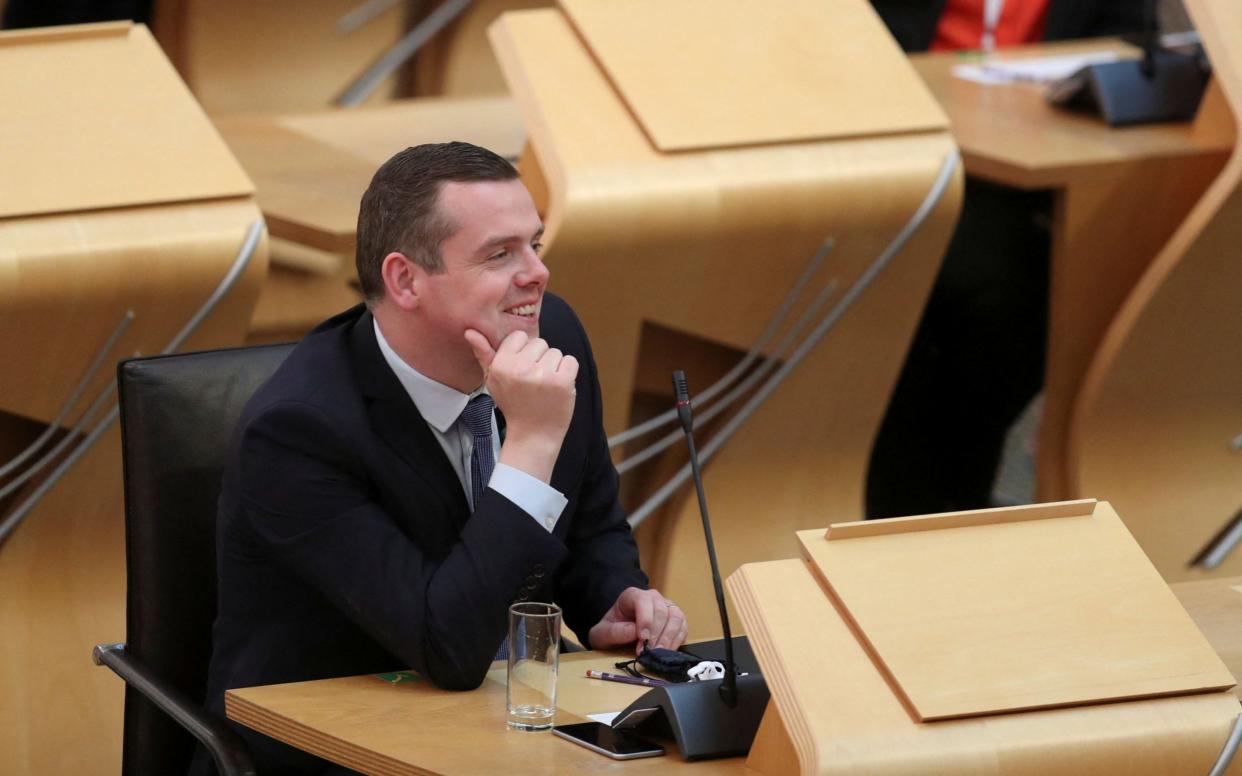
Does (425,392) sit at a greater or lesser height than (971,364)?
greater

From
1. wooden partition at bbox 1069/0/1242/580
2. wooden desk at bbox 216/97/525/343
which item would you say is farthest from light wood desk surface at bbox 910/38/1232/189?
wooden desk at bbox 216/97/525/343

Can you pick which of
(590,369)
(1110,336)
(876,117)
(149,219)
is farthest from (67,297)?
(1110,336)

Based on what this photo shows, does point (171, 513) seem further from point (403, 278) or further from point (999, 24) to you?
point (999, 24)

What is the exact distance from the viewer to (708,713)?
1604 mm

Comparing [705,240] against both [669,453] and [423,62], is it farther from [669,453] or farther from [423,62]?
[423,62]

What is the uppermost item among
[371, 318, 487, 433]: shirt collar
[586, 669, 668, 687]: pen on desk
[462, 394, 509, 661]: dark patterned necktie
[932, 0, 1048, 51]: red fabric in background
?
[371, 318, 487, 433]: shirt collar

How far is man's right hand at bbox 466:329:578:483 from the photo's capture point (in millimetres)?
1822

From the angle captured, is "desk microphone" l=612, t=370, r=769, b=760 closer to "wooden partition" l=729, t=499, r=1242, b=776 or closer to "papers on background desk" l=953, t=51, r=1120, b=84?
"wooden partition" l=729, t=499, r=1242, b=776

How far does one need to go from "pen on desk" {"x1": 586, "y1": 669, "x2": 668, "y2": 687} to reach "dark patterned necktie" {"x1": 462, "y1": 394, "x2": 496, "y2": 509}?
0.73 feet

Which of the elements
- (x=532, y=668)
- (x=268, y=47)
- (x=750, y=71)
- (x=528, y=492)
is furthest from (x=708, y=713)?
(x=268, y=47)

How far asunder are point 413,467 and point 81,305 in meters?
0.83

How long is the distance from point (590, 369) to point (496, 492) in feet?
1.23

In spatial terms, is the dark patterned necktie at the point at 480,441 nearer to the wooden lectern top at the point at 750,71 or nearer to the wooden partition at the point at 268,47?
the wooden lectern top at the point at 750,71

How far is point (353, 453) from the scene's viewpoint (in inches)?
72.6
